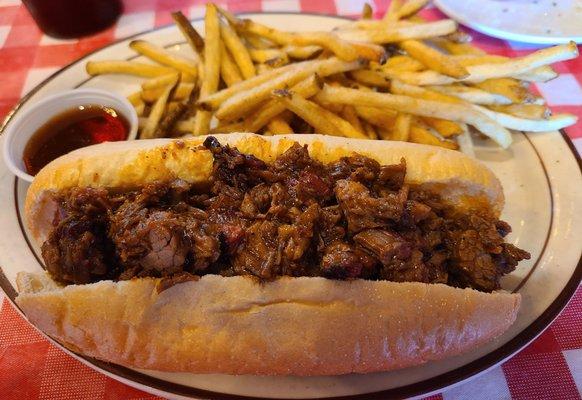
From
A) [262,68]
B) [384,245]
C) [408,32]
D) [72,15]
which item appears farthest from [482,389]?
[72,15]

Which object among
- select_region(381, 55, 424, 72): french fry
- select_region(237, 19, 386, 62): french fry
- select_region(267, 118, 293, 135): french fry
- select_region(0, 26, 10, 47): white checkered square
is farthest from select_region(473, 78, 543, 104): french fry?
select_region(0, 26, 10, 47): white checkered square

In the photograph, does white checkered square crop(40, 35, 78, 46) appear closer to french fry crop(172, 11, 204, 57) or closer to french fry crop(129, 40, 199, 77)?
french fry crop(129, 40, 199, 77)

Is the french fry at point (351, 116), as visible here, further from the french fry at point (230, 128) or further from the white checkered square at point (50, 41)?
the white checkered square at point (50, 41)

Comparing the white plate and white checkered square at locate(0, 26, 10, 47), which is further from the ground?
the white plate

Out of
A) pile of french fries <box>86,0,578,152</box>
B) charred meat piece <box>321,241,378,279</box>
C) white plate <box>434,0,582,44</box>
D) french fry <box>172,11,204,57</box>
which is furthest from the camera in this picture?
white plate <box>434,0,582,44</box>

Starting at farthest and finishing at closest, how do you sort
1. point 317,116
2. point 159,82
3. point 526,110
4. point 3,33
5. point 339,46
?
point 3,33 < point 159,82 < point 526,110 < point 339,46 < point 317,116

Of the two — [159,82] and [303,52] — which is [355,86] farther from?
[159,82]
